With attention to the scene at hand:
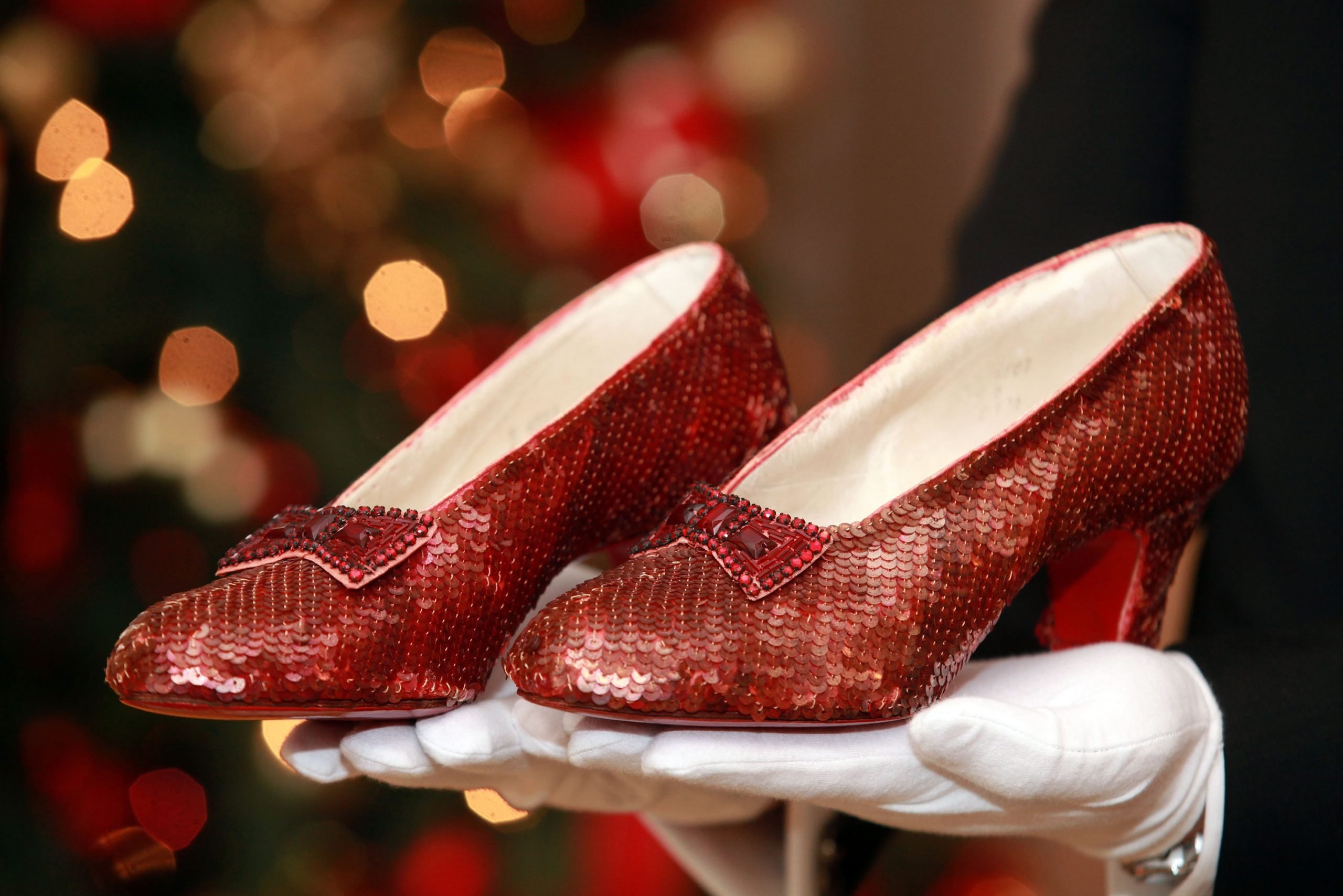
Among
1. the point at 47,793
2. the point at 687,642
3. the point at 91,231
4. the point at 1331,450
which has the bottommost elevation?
the point at 47,793

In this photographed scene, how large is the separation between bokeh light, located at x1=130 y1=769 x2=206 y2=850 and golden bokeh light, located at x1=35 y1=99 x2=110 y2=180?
76 centimetres

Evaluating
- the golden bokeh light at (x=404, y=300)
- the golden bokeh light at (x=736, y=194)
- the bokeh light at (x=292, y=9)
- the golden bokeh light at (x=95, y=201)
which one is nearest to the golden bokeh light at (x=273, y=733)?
the golden bokeh light at (x=404, y=300)

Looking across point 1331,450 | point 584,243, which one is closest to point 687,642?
point 1331,450

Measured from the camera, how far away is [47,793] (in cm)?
126

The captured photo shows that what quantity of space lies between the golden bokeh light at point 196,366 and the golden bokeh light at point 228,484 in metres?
0.07

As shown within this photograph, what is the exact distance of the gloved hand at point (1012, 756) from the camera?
440mm

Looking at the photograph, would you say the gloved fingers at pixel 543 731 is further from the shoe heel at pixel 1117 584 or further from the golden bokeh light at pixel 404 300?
the golden bokeh light at pixel 404 300

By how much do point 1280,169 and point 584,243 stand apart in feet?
3.26

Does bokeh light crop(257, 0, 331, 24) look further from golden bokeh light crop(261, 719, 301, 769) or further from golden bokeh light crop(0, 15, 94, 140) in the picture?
golden bokeh light crop(261, 719, 301, 769)

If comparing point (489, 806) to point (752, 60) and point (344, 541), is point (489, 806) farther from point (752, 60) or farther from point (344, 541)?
point (752, 60)

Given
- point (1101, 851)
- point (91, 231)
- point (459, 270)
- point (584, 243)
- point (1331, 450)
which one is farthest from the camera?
point (584, 243)

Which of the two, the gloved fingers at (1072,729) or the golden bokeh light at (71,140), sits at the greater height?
the golden bokeh light at (71,140)

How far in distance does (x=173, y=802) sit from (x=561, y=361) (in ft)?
3.11

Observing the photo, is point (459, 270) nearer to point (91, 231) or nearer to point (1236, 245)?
point (91, 231)
